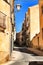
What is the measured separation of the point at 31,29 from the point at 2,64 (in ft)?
93.4

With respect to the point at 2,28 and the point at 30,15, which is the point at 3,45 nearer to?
the point at 2,28

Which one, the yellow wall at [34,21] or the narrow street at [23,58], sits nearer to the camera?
the narrow street at [23,58]

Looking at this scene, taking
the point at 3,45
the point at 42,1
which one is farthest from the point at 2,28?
the point at 42,1

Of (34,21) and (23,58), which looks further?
(34,21)

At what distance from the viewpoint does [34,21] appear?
134 feet

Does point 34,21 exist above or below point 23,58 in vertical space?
above

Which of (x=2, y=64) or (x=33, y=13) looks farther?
(x=33, y=13)

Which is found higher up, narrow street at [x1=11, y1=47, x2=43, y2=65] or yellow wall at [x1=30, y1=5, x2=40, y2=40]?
yellow wall at [x1=30, y1=5, x2=40, y2=40]

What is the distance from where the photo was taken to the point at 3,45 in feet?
41.7

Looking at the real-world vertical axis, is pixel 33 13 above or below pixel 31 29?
above

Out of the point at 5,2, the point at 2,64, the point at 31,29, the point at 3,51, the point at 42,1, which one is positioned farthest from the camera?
the point at 31,29

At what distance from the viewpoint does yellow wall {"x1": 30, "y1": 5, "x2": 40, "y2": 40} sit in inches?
1570

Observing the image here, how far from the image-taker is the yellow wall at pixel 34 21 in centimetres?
3988

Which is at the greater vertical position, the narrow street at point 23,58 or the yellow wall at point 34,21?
the yellow wall at point 34,21
